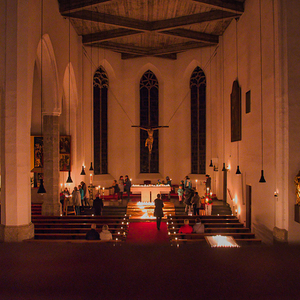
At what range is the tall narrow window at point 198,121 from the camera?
1872cm

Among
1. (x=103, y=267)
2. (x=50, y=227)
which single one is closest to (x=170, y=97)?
(x=50, y=227)

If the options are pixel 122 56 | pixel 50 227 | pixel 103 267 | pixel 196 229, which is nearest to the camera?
pixel 103 267

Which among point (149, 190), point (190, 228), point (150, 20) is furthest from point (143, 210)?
point (150, 20)

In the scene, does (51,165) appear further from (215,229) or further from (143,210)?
(215,229)

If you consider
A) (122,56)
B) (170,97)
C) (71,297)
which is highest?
(122,56)

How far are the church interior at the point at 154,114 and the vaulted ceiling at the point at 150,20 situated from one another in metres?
0.06

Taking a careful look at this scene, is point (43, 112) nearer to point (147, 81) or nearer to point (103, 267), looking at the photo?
point (147, 81)

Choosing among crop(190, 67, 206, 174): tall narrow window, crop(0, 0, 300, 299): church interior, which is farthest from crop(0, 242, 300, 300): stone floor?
crop(190, 67, 206, 174): tall narrow window

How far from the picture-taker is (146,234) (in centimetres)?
1047

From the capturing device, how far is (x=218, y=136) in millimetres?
17094

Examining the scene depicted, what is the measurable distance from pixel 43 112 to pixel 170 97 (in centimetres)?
954

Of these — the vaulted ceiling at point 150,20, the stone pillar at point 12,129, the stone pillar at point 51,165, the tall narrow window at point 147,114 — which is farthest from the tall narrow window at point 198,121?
the stone pillar at point 12,129

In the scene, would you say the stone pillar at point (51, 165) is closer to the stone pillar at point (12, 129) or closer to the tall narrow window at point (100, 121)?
the stone pillar at point (12, 129)

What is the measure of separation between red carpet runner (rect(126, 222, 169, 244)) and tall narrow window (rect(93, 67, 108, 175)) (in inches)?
275
